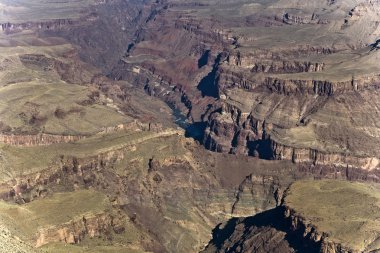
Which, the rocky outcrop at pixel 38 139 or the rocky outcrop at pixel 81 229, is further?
the rocky outcrop at pixel 38 139

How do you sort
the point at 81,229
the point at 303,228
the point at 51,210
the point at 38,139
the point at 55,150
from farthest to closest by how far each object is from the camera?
the point at 38,139
the point at 55,150
the point at 51,210
the point at 81,229
the point at 303,228

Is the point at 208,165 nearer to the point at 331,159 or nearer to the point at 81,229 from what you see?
the point at 331,159

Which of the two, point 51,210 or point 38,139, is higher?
point 51,210

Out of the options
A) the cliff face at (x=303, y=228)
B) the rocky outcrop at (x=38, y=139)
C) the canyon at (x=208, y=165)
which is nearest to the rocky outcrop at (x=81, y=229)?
the canyon at (x=208, y=165)

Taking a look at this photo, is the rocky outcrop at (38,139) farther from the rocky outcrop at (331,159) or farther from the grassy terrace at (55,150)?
the rocky outcrop at (331,159)

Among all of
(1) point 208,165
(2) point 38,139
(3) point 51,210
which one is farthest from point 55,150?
(1) point 208,165

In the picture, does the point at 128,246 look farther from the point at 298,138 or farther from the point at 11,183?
the point at 298,138

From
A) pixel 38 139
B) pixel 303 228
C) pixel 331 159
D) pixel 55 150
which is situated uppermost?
pixel 303 228

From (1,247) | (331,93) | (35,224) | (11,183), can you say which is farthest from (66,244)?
(331,93)

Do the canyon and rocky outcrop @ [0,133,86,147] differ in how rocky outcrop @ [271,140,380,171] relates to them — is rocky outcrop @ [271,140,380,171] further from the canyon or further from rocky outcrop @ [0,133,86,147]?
rocky outcrop @ [0,133,86,147]
